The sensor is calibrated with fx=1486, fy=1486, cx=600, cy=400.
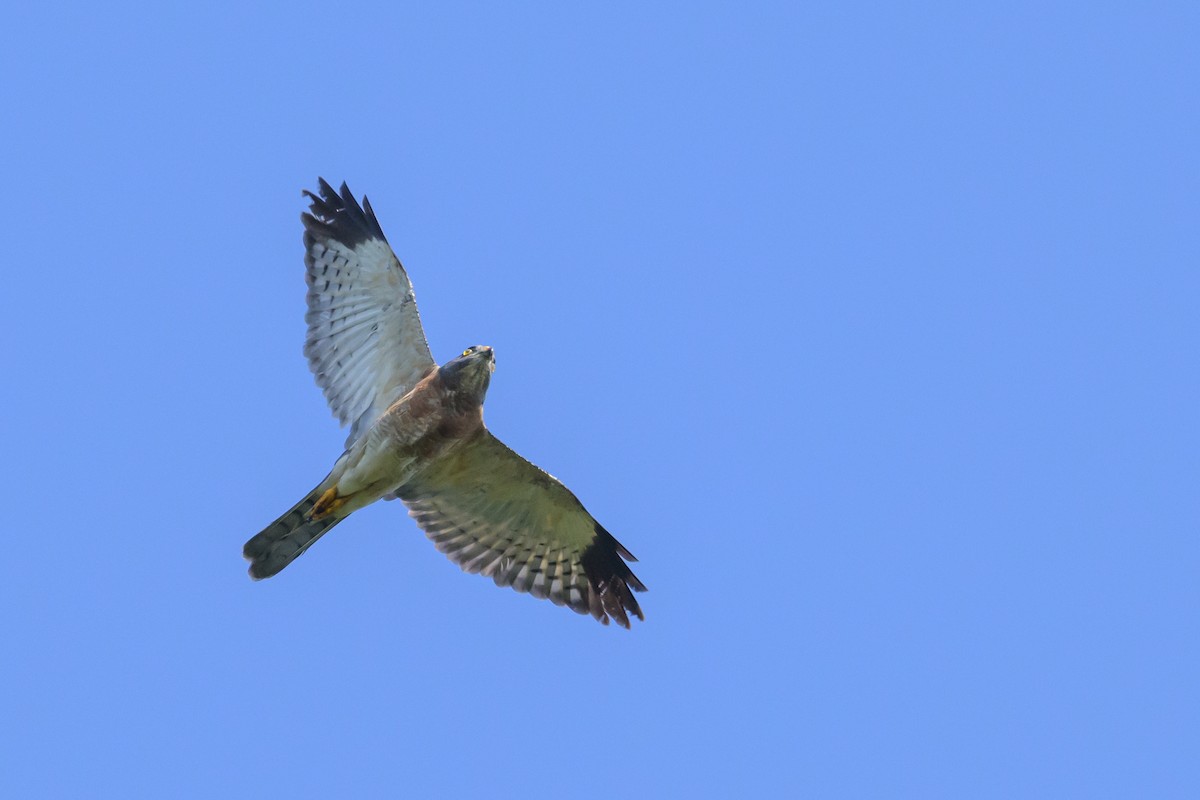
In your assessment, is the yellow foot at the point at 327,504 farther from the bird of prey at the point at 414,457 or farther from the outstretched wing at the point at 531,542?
the outstretched wing at the point at 531,542

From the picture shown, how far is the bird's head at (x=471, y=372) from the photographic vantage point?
41.8 feet

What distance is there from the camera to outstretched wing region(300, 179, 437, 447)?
43.9 ft

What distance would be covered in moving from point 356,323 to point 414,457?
138 cm

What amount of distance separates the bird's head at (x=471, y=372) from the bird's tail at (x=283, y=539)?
1542 mm

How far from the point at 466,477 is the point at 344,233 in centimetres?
251

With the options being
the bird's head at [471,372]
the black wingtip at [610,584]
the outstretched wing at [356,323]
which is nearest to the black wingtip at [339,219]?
the outstretched wing at [356,323]

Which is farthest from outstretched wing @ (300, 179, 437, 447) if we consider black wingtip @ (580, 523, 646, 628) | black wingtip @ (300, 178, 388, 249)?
black wingtip @ (580, 523, 646, 628)

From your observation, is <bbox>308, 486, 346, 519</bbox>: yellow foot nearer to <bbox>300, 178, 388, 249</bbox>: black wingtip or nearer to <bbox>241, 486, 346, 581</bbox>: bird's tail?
<bbox>241, 486, 346, 581</bbox>: bird's tail

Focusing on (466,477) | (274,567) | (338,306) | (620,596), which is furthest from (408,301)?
(620,596)

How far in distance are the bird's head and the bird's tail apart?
1.54 m

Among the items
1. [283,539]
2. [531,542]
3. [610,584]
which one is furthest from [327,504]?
[610,584]

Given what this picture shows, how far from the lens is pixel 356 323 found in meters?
13.5

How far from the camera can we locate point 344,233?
1355 centimetres

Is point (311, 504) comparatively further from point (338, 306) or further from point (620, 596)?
point (620, 596)
